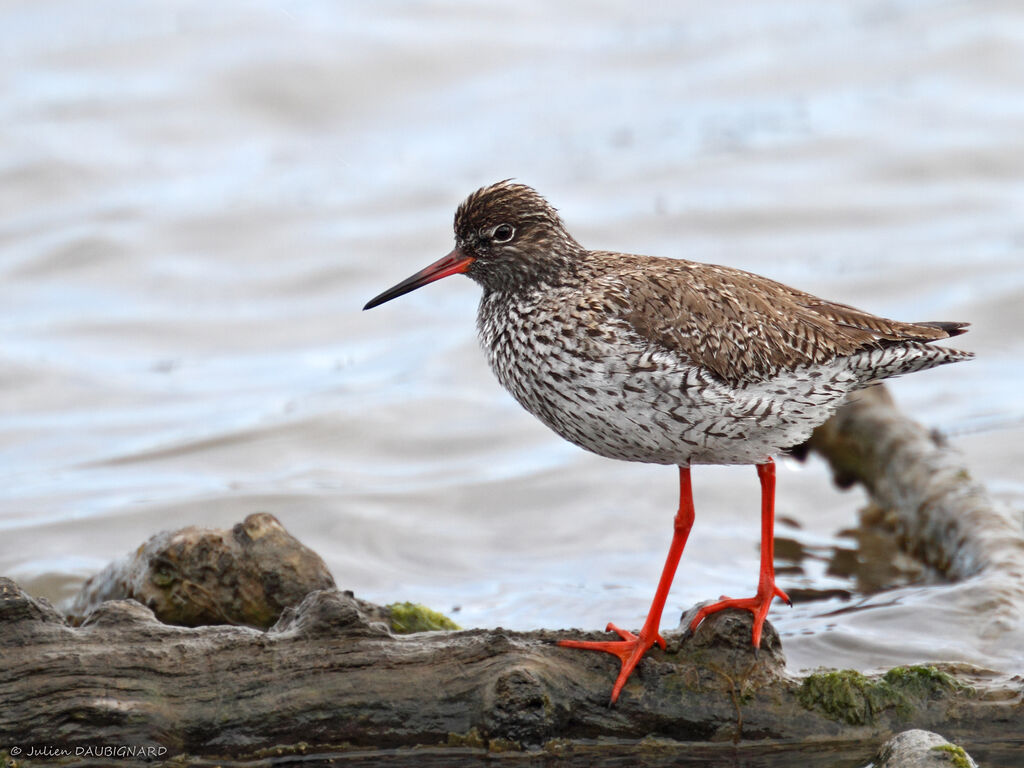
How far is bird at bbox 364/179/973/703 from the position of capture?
714cm

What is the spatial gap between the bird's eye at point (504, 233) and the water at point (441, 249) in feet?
10.9

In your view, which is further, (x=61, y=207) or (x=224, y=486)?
(x=61, y=207)

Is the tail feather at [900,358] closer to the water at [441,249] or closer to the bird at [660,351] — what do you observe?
the bird at [660,351]

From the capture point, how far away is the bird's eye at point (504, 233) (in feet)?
26.7

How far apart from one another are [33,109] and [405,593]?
13826 millimetres

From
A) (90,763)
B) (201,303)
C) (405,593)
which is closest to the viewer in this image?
(90,763)

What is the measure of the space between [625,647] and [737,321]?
193 cm

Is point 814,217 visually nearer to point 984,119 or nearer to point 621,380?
point 984,119

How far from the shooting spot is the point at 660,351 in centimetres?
721

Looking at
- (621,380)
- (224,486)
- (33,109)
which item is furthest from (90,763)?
(33,109)

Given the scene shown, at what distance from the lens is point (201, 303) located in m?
17.1

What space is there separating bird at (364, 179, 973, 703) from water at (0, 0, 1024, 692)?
2297 millimetres

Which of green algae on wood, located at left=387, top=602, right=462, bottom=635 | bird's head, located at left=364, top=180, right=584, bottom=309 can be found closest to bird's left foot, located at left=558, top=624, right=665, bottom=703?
green algae on wood, located at left=387, top=602, right=462, bottom=635

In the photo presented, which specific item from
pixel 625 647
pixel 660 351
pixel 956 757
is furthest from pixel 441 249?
pixel 956 757
